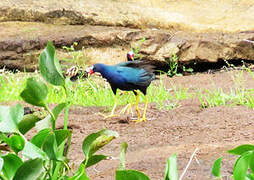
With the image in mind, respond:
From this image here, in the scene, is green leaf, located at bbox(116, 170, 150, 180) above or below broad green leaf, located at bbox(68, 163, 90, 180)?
above

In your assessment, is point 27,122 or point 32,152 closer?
point 32,152

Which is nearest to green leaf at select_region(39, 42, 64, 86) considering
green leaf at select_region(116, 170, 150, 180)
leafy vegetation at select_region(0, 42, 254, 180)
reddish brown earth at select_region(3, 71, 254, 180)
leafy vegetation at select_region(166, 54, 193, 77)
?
leafy vegetation at select_region(0, 42, 254, 180)

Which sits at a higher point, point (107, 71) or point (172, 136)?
point (107, 71)

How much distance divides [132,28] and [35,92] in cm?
774

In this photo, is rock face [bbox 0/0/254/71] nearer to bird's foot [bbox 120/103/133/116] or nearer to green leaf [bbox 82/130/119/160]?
bird's foot [bbox 120/103/133/116]

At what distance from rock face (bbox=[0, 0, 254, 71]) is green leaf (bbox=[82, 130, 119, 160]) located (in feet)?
22.5

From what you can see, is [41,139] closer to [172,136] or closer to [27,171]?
[27,171]

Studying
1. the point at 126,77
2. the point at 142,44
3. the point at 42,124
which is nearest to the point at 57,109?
the point at 42,124

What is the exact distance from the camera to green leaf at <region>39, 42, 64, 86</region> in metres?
1.37

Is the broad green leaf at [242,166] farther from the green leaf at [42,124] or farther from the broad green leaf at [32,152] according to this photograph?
the green leaf at [42,124]

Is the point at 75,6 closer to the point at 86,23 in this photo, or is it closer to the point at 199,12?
the point at 86,23

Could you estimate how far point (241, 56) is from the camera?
852 cm

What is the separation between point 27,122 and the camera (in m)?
1.51

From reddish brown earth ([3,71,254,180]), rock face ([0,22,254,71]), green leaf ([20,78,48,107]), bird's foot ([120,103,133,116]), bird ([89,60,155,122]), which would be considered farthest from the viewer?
rock face ([0,22,254,71])
